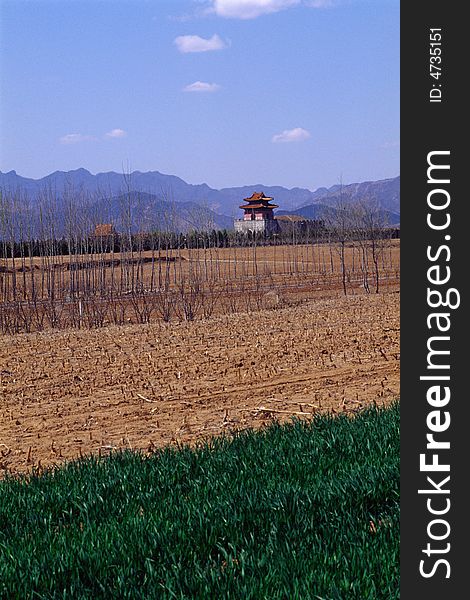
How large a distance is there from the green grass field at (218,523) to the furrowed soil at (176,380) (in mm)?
1025

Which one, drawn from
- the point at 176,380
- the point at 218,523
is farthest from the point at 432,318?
the point at 176,380

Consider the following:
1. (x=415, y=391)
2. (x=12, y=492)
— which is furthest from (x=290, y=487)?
(x=415, y=391)

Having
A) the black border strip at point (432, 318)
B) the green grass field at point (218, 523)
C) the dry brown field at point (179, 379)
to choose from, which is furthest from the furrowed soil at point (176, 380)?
the black border strip at point (432, 318)

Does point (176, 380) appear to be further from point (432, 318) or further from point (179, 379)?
point (432, 318)

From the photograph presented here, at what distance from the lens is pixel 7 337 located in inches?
506

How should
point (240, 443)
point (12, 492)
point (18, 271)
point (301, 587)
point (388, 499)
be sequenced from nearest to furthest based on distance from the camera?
point (301, 587)
point (388, 499)
point (12, 492)
point (240, 443)
point (18, 271)

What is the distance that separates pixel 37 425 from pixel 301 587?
4.59 m

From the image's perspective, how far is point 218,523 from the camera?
377 cm

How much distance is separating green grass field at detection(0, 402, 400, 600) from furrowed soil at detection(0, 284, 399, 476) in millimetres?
1025

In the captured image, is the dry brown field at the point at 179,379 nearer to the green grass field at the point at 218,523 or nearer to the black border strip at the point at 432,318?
the green grass field at the point at 218,523

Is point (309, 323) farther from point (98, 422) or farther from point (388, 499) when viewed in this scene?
point (388, 499)

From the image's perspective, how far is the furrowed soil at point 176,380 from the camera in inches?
261

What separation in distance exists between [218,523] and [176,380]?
5063mm

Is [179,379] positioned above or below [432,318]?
below
